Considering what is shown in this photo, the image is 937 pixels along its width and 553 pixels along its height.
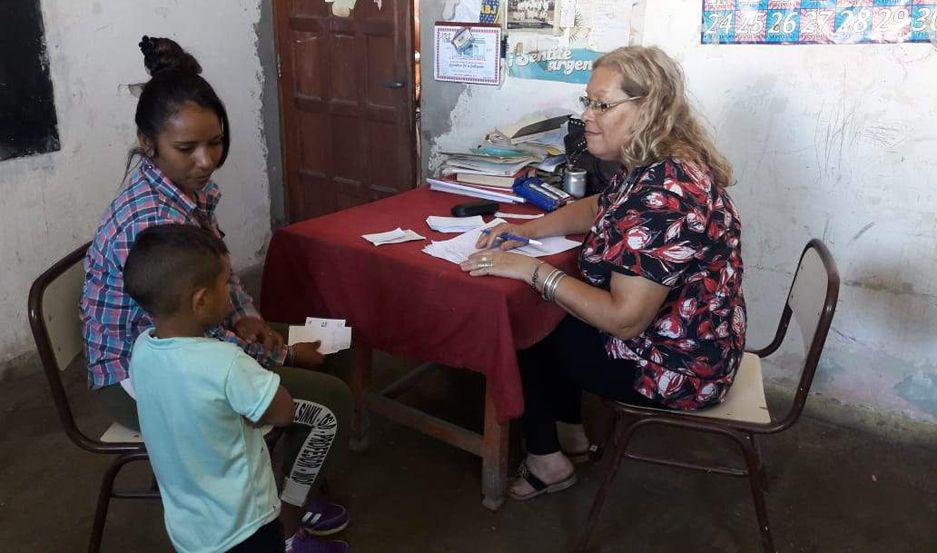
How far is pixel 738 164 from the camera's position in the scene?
2576 mm

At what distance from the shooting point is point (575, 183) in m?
2.34

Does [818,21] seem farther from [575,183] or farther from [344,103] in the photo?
[344,103]

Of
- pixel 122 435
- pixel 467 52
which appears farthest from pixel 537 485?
pixel 467 52

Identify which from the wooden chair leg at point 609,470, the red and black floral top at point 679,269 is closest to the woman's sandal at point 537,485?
the wooden chair leg at point 609,470

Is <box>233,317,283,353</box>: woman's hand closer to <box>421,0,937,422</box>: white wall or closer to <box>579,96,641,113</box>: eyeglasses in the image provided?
<box>579,96,641,113</box>: eyeglasses

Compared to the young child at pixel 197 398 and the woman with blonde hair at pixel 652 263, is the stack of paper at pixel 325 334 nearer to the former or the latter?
the woman with blonde hair at pixel 652 263

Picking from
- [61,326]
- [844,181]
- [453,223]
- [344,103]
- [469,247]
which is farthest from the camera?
[344,103]

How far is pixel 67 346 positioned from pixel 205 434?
56cm

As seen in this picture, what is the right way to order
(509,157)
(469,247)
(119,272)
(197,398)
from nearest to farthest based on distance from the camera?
(197,398)
(119,272)
(469,247)
(509,157)

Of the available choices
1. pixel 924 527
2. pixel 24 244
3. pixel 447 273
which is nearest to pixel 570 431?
pixel 447 273

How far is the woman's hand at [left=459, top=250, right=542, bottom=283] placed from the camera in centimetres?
173

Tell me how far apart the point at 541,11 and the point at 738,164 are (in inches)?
36.5

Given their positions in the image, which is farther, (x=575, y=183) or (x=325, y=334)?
(x=575, y=183)

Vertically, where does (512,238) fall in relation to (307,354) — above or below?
above
